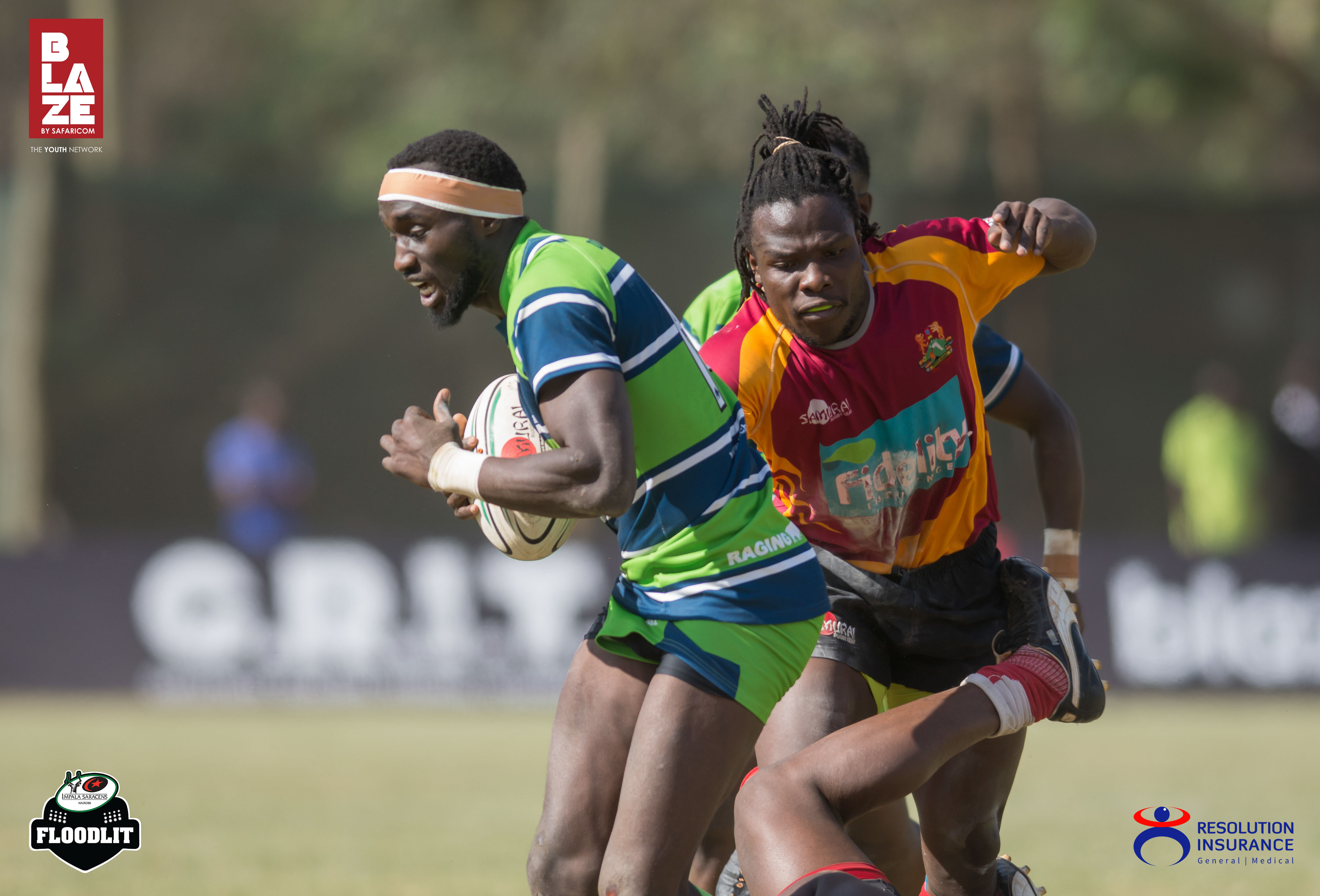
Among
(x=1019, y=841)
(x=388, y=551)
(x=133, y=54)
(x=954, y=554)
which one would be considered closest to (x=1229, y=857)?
(x=1019, y=841)

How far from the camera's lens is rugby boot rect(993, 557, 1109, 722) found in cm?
417

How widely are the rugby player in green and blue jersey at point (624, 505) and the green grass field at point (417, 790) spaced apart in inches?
97.0

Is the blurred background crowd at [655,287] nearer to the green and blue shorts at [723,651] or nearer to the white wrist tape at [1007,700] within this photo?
the white wrist tape at [1007,700]

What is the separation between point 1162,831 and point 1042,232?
12.4ft

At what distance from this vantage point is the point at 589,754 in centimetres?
383

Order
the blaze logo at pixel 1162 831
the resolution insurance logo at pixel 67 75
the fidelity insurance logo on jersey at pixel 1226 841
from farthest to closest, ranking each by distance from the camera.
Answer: the resolution insurance logo at pixel 67 75 < the blaze logo at pixel 1162 831 < the fidelity insurance logo on jersey at pixel 1226 841

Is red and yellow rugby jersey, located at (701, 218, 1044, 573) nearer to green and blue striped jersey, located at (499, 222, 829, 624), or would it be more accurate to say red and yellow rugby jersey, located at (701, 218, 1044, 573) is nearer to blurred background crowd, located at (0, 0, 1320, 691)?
green and blue striped jersey, located at (499, 222, 829, 624)

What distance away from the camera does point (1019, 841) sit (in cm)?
714

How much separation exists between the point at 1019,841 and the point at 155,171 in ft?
40.2

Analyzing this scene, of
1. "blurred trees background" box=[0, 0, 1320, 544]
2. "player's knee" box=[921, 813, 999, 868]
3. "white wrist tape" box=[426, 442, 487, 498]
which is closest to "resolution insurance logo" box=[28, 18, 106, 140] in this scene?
"white wrist tape" box=[426, 442, 487, 498]

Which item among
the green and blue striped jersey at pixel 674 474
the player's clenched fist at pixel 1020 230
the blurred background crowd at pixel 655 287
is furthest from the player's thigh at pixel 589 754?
the blurred background crowd at pixel 655 287

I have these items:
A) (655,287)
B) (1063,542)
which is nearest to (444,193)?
(1063,542)

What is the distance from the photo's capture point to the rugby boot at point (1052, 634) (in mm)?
4172

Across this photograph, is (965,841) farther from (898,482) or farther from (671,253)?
(671,253)
